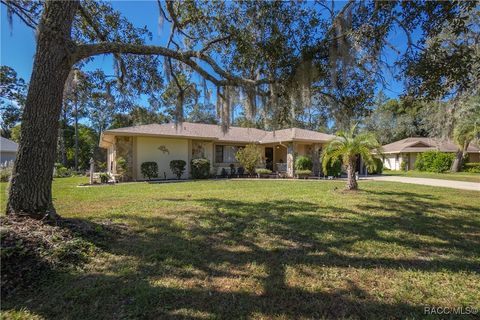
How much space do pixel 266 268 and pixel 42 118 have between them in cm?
380

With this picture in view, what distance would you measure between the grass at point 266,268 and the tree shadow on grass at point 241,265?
0.01 m

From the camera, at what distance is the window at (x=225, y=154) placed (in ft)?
62.6

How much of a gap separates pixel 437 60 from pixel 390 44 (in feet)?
2.48

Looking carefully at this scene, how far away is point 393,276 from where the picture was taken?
3322 mm

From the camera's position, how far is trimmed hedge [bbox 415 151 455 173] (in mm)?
25359

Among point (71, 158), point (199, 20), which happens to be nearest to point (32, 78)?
point (199, 20)

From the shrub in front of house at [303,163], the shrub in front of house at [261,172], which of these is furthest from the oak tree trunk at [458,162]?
the shrub in front of house at [261,172]

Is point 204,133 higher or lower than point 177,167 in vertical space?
higher

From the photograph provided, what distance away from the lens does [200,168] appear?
16.6 m

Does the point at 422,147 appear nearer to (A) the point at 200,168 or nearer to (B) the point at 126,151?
(A) the point at 200,168

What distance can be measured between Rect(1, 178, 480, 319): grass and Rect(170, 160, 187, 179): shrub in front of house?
9597 mm

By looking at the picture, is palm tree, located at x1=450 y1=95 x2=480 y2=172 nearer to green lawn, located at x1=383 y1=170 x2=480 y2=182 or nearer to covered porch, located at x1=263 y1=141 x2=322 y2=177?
green lawn, located at x1=383 y1=170 x2=480 y2=182

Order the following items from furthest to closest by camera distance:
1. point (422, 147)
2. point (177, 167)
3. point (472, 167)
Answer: point (422, 147)
point (472, 167)
point (177, 167)

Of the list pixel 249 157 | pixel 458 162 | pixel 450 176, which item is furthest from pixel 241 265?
pixel 458 162
